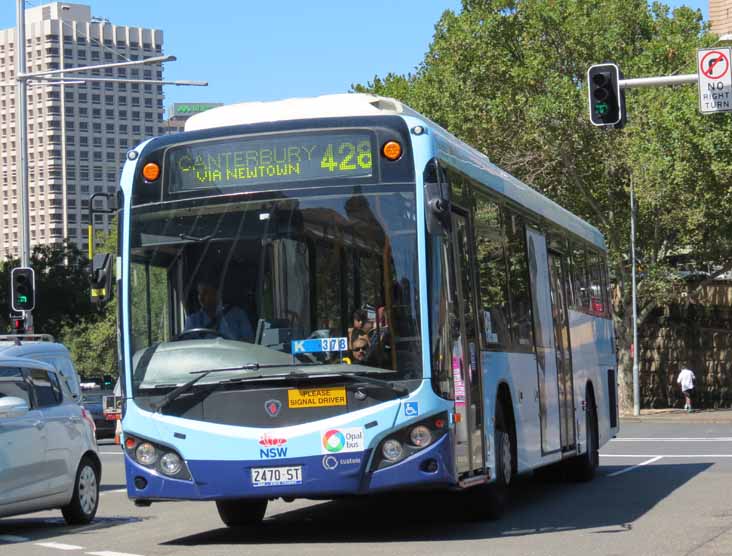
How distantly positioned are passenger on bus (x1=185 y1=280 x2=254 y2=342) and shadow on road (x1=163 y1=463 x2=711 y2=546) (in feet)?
6.29

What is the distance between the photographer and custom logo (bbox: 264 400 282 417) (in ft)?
37.0

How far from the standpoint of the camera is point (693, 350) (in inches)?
2359

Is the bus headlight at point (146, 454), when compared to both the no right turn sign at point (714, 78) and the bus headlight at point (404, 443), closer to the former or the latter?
the bus headlight at point (404, 443)

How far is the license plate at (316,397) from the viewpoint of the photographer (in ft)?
36.8

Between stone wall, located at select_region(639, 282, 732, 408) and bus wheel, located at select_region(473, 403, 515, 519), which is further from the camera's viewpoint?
stone wall, located at select_region(639, 282, 732, 408)

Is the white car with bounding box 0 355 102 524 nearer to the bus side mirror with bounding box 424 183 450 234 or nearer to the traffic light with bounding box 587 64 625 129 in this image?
the bus side mirror with bounding box 424 183 450 234

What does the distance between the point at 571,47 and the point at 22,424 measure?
37.6m

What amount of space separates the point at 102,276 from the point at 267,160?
5.17 feet

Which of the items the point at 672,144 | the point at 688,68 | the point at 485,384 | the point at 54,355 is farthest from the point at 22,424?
the point at 688,68

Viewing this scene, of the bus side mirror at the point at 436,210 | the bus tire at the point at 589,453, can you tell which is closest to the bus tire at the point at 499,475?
the bus side mirror at the point at 436,210

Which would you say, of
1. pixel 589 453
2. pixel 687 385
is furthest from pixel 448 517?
pixel 687 385

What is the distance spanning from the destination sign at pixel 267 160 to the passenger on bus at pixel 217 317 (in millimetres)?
862

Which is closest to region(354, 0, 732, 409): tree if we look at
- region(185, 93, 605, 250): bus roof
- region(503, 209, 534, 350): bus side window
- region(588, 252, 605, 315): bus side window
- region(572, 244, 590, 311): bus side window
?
region(588, 252, 605, 315): bus side window

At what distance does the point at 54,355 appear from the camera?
78.3 feet
